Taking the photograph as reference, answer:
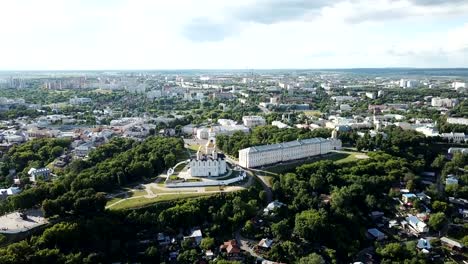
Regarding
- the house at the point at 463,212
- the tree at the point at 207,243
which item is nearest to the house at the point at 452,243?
the house at the point at 463,212

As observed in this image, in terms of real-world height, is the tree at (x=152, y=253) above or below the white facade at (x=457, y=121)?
below

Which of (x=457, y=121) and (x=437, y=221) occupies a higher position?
(x=457, y=121)

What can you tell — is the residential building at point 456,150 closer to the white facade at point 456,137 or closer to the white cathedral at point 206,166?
the white facade at point 456,137

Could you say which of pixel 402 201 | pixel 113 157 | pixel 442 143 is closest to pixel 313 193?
pixel 402 201

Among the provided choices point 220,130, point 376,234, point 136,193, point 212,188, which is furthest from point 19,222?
point 220,130

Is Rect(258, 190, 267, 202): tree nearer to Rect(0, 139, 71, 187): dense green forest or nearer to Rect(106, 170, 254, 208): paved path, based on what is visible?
Rect(106, 170, 254, 208): paved path

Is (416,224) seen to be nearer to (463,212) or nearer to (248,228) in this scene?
(463,212)

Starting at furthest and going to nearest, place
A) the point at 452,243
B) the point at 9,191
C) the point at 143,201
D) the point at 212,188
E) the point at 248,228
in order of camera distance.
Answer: the point at 212,188
the point at 9,191
the point at 143,201
the point at 248,228
the point at 452,243
